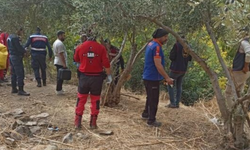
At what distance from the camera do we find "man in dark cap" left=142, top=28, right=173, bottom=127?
5.73m

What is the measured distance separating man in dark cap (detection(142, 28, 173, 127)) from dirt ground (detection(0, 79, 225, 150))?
0.38 meters

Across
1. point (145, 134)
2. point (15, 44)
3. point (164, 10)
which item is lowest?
point (145, 134)

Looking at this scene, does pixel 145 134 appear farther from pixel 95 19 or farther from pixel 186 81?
pixel 186 81

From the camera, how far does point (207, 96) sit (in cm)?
1045

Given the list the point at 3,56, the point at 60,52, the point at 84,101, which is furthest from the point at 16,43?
the point at 84,101

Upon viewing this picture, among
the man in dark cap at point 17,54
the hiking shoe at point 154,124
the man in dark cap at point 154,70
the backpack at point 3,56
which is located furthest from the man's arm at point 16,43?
the hiking shoe at point 154,124

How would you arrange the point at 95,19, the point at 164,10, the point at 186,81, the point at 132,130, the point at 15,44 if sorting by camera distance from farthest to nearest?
the point at 186,81
the point at 15,44
the point at 132,130
the point at 164,10
the point at 95,19

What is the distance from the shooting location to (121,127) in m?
6.00

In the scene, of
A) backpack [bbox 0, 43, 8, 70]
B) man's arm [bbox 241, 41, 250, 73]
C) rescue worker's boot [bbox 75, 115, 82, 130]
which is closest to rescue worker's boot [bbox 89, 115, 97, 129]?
rescue worker's boot [bbox 75, 115, 82, 130]

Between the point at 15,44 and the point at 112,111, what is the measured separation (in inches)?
115

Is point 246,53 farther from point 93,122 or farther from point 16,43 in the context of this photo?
point 16,43

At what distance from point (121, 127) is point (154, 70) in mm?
1190

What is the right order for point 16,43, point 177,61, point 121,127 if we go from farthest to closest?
1. point 16,43
2. point 177,61
3. point 121,127

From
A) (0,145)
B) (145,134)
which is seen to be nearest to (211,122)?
(145,134)
